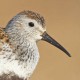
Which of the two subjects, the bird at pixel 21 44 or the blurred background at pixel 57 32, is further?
the blurred background at pixel 57 32

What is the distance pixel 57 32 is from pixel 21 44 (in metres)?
4.69

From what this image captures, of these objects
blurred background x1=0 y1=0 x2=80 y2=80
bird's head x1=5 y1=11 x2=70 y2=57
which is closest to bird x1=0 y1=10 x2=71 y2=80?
bird's head x1=5 y1=11 x2=70 y2=57

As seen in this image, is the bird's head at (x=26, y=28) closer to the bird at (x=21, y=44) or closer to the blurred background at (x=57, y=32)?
the bird at (x=21, y=44)

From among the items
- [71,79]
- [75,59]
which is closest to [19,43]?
[71,79]

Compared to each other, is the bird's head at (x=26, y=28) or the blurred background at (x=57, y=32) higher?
the blurred background at (x=57, y=32)

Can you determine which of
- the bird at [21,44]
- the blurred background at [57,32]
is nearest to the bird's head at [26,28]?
the bird at [21,44]

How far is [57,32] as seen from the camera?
11.4 metres

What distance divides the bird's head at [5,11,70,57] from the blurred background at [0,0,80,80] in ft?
9.83

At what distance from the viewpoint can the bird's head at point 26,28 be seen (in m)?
6.65

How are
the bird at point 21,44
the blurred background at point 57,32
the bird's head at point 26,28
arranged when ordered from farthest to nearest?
the blurred background at point 57,32 < the bird's head at point 26,28 < the bird at point 21,44

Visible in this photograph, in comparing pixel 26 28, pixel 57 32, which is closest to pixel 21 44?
pixel 26 28

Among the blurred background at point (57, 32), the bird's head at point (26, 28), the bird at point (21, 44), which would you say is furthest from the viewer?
the blurred background at point (57, 32)

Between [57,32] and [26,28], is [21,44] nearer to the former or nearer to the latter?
[26,28]

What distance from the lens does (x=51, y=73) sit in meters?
10.0
